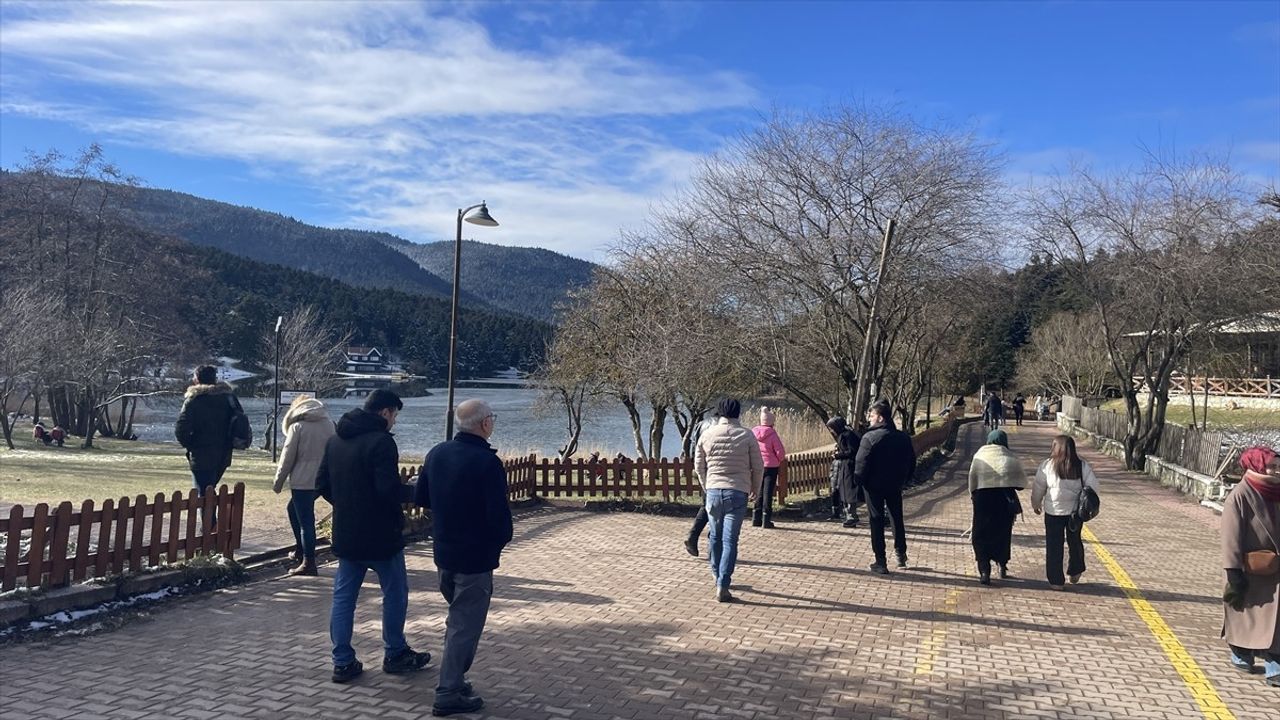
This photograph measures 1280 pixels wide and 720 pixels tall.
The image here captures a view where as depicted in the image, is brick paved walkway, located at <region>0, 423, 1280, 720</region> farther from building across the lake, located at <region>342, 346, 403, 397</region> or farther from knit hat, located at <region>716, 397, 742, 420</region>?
building across the lake, located at <region>342, 346, 403, 397</region>

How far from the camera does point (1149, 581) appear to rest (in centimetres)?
930

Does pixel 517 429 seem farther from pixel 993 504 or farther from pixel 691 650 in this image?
pixel 691 650

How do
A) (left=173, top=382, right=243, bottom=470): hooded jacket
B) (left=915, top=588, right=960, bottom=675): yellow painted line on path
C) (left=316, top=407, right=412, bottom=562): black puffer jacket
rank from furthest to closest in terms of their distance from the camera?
(left=173, top=382, right=243, bottom=470): hooded jacket, (left=915, top=588, right=960, bottom=675): yellow painted line on path, (left=316, top=407, right=412, bottom=562): black puffer jacket

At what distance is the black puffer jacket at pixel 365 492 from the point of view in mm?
5160

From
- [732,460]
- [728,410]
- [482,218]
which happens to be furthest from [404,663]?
[482,218]

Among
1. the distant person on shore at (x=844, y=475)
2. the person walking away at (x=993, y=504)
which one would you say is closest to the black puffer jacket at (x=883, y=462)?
the person walking away at (x=993, y=504)

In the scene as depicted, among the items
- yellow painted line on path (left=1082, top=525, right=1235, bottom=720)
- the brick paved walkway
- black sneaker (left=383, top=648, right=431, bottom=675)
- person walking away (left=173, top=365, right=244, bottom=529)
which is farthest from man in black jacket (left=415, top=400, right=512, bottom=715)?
person walking away (left=173, top=365, right=244, bottom=529)

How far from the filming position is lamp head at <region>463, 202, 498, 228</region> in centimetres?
1595

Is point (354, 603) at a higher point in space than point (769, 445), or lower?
lower

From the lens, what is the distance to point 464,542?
4691 mm

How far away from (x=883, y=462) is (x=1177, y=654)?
315 cm

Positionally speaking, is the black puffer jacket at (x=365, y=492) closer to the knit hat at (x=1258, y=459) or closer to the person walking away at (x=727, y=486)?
the person walking away at (x=727, y=486)

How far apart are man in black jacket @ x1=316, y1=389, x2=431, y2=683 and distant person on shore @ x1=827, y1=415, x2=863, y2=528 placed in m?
7.32

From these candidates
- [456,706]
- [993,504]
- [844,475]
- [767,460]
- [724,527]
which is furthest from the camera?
[844,475]
